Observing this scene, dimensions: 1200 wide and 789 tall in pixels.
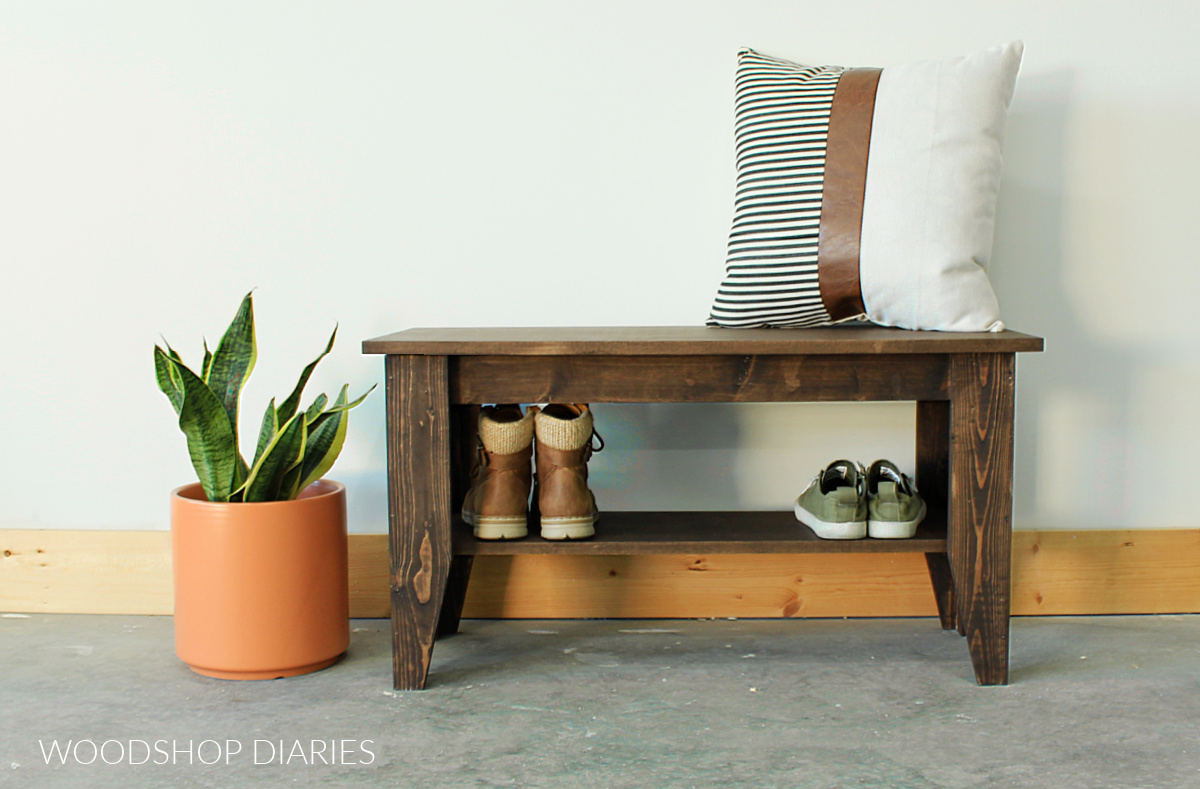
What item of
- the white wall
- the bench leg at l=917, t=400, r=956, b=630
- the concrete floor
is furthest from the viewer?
the white wall

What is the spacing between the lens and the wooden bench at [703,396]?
1.32 meters

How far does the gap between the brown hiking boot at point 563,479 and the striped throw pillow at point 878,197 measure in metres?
0.33

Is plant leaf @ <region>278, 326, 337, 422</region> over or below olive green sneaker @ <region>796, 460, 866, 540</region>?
over

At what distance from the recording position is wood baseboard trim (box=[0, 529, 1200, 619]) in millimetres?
1692

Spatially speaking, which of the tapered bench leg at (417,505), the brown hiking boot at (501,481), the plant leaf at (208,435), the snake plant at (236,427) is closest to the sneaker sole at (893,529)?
the brown hiking boot at (501,481)

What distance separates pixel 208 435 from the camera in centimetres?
138

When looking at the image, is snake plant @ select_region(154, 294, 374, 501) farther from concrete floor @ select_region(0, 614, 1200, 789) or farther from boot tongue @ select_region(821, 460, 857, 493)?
boot tongue @ select_region(821, 460, 857, 493)

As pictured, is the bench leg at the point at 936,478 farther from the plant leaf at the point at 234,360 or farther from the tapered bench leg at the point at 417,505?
the plant leaf at the point at 234,360

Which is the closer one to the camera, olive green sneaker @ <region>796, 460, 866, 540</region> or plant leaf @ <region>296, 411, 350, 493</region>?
olive green sneaker @ <region>796, 460, 866, 540</region>

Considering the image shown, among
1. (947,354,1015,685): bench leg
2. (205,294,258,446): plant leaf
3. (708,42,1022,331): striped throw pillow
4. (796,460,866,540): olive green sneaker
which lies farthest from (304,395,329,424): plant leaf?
(947,354,1015,685): bench leg

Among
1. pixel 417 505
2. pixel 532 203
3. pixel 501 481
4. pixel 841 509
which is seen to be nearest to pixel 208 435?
pixel 417 505

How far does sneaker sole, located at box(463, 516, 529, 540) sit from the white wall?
1.11 ft

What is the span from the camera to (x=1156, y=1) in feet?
5.36

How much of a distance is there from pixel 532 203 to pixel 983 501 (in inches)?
35.2
